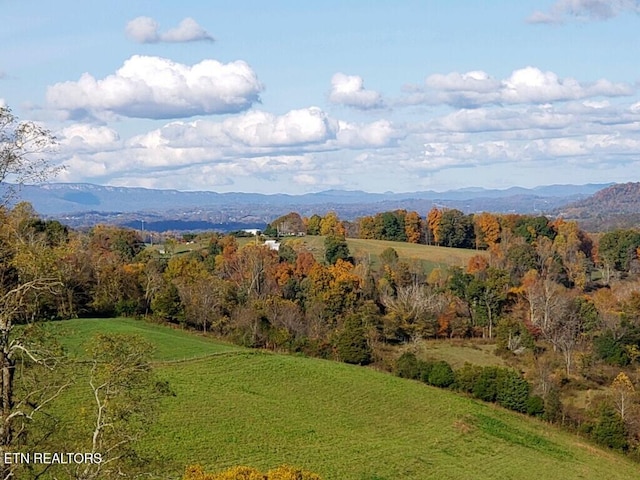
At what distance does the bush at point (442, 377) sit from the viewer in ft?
152

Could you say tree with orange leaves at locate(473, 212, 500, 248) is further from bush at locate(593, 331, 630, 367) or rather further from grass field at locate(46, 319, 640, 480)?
grass field at locate(46, 319, 640, 480)

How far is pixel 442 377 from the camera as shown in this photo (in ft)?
152

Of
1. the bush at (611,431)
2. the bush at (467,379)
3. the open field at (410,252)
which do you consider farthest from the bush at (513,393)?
the open field at (410,252)

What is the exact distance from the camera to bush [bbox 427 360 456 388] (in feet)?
152

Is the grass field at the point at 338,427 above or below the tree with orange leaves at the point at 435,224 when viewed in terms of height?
below

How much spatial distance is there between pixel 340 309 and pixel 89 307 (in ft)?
66.9

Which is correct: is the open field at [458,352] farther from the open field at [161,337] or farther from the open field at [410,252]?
the open field at [410,252]

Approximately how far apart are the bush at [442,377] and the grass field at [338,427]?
1.51 m

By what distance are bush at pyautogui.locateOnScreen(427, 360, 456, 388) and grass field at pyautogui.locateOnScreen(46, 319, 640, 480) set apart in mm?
1511

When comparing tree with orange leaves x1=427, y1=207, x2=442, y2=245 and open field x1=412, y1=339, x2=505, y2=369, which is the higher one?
tree with orange leaves x1=427, y1=207, x2=442, y2=245

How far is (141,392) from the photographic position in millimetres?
11688

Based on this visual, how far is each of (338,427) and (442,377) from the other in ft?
43.1

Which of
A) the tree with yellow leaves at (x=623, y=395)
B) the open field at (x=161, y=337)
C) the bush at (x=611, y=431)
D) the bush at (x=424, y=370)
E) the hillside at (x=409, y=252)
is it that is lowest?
the bush at (x=611, y=431)

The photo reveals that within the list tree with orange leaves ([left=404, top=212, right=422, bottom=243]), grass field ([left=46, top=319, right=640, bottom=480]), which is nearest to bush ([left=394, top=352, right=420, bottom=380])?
grass field ([left=46, top=319, right=640, bottom=480])
